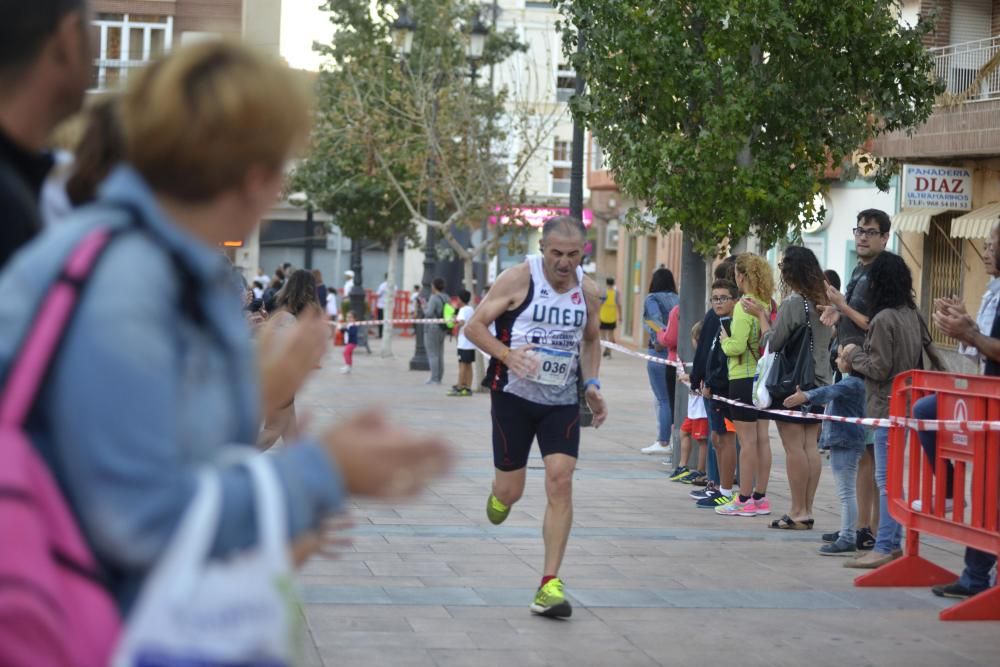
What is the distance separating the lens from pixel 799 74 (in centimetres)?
1405

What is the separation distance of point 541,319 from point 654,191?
20.2 feet

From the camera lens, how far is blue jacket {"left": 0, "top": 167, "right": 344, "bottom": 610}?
1963 mm

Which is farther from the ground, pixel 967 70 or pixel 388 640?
pixel 967 70

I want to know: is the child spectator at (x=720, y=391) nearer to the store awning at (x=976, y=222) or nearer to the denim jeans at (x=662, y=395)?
the denim jeans at (x=662, y=395)

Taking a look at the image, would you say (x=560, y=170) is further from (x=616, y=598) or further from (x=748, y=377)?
(x=616, y=598)

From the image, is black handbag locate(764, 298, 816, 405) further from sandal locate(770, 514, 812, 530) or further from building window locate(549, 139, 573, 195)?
building window locate(549, 139, 573, 195)

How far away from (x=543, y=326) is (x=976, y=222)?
743 inches

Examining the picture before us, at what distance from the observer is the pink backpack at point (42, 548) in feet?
6.23

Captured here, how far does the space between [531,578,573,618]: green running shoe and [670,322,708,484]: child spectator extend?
228 inches

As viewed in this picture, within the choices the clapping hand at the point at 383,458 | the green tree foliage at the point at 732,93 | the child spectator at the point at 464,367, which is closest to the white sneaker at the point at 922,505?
the green tree foliage at the point at 732,93

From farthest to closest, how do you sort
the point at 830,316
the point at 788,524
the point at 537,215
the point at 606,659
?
the point at 537,215 < the point at 788,524 < the point at 830,316 < the point at 606,659

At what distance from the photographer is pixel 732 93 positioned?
1377 cm

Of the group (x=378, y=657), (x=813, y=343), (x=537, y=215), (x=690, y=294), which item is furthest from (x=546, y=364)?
(x=537, y=215)

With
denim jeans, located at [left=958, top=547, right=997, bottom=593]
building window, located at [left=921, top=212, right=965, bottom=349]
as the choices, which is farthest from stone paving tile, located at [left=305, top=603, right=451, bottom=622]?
building window, located at [left=921, top=212, right=965, bottom=349]
